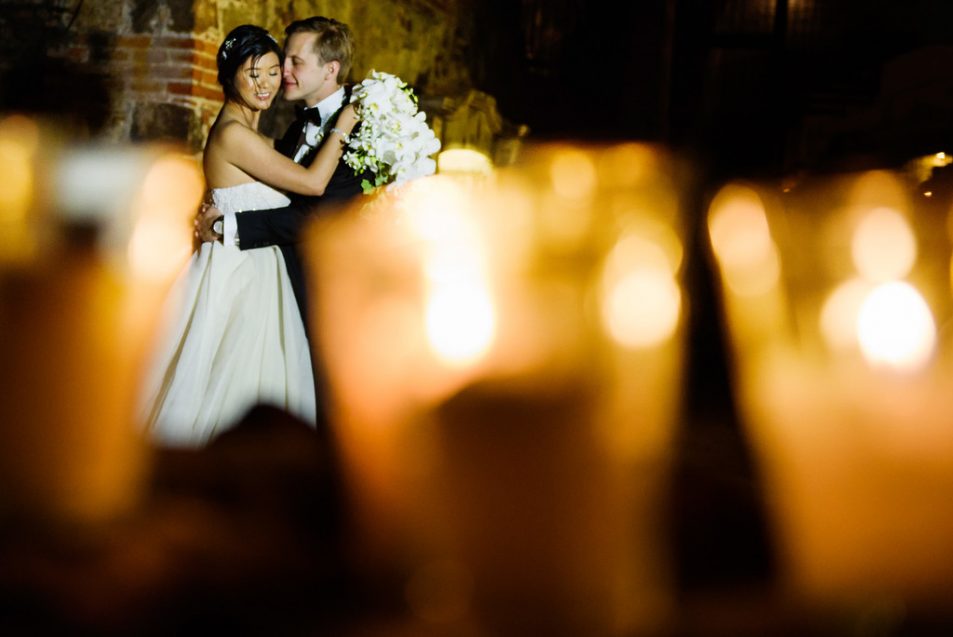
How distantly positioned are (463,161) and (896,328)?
5575 mm

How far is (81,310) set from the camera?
7371 mm

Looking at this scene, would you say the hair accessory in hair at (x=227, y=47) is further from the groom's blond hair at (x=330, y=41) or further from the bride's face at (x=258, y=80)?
the groom's blond hair at (x=330, y=41)

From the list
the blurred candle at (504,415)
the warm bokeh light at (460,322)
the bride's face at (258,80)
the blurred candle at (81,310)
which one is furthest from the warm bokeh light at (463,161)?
the bride's face at (258,80)

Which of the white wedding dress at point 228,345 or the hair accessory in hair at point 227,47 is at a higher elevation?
the hair accessory in hair at point 227,47

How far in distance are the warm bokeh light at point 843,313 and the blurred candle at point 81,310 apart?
5.39 metres

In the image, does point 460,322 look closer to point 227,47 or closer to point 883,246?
point 227,47

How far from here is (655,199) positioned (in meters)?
17.3

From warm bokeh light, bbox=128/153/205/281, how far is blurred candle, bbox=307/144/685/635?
42.6 inches

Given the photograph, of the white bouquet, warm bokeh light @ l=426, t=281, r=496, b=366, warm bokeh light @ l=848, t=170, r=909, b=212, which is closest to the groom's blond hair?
the white bouquet

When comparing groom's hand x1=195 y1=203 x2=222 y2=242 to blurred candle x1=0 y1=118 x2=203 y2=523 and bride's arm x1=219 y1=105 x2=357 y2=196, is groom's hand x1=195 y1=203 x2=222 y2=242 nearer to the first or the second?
bride's arm x1=219 y1=105 x2=357 y2=196

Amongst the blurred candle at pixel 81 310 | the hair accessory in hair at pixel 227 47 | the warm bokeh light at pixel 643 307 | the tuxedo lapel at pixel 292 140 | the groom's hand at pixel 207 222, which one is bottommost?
the warm bokeh light at pixel 643 307

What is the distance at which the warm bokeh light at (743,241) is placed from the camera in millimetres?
12078

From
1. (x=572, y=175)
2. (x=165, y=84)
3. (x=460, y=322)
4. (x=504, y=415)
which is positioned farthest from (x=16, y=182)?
(x=572, y=175)

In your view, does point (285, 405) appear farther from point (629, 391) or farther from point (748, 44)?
point (748, 44)
